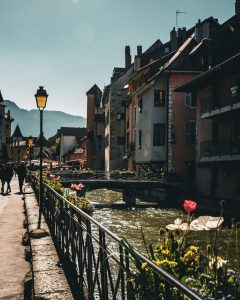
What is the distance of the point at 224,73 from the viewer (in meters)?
25.1

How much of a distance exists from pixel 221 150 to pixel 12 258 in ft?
61.5

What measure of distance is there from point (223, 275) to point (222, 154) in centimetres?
2233

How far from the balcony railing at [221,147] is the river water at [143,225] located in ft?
14.6

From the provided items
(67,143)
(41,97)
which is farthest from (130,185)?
(67,143)

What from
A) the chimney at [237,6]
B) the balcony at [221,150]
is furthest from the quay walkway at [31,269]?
the chimney at [237,6]

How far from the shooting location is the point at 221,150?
24.7 m

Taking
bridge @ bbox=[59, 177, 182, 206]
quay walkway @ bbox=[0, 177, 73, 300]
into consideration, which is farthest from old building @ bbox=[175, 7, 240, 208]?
quay walkway @ bbox=[0, 177, 73, 300]

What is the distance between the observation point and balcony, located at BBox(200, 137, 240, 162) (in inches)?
913

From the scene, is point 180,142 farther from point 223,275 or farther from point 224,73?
point 223,275

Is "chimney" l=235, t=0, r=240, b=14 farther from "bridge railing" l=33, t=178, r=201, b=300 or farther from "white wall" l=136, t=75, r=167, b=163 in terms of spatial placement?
"bridge railing" l=33, t=178, r=201, b=300

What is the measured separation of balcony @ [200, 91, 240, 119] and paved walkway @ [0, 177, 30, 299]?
1430 cm

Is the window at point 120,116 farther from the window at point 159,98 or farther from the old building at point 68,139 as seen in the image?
the old building at point 68,139

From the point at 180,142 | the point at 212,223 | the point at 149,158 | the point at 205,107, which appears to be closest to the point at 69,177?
the point at 149,158

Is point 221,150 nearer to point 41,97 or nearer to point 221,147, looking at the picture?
point 221,147
